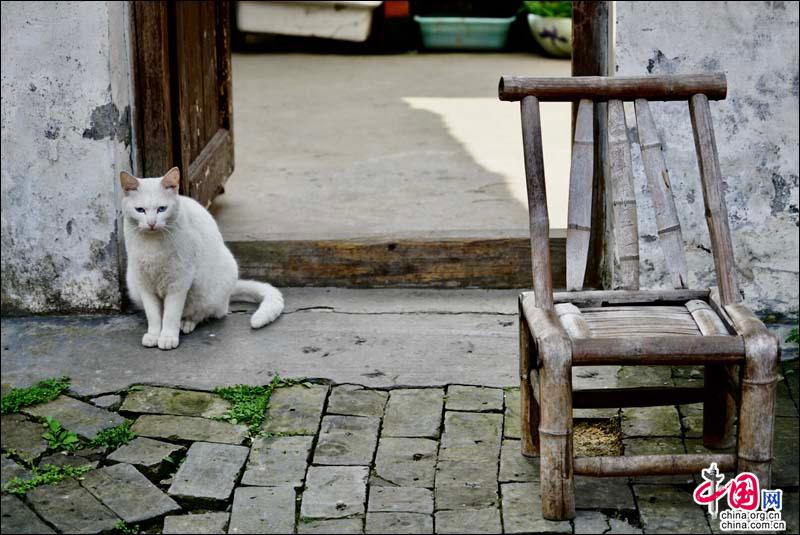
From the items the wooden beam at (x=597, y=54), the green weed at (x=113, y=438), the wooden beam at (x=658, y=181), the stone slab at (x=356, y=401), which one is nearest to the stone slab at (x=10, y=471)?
the green weed at (x=113, y=438)

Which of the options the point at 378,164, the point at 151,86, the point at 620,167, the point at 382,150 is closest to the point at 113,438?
the point at 151,86

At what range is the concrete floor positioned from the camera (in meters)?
6.18

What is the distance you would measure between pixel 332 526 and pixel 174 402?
110cm

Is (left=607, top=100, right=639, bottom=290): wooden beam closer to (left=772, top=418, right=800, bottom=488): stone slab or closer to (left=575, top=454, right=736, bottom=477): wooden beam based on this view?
(left=575, top=454, right=736, bottom=477): wooden beam

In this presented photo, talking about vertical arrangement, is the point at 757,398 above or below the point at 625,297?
below

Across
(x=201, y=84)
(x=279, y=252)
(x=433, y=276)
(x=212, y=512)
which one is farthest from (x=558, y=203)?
(x=212, y=512)

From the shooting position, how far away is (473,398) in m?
4.43

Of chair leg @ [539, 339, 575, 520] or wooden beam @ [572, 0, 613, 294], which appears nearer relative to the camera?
chair leg @ [539, 339, 575, 520]

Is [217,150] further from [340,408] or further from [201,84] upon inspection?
[340,408]

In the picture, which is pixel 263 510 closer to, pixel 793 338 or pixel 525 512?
pixel 525 512

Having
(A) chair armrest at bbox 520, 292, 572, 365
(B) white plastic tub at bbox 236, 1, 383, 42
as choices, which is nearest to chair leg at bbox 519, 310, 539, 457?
(A) chair armrest at bbox 520, 292, 572, 365

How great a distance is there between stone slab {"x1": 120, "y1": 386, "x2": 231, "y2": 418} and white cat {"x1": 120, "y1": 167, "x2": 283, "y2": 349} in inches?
16.4

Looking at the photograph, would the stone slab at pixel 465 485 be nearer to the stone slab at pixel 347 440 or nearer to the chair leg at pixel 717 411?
the stone slab at pixel 347 440

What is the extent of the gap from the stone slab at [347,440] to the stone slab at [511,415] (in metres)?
0.47
